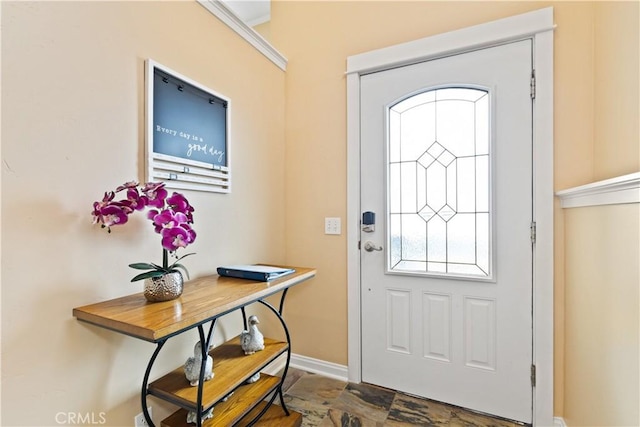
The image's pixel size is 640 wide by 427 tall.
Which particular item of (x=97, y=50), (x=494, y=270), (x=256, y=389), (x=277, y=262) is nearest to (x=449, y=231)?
(x=494, y=270)

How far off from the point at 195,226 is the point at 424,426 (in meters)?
1.61

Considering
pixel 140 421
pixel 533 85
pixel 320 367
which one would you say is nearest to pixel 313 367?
pixel 320 367

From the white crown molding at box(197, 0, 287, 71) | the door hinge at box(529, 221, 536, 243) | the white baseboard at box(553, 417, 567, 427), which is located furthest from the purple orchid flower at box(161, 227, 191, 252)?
the white baseboard at box(553, 417, 567, 427)

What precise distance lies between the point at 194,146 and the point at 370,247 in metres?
1.20

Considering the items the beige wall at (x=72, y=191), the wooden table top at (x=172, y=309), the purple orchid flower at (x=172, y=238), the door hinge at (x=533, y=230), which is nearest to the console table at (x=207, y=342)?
the wooden table top at (x=172, y=309)

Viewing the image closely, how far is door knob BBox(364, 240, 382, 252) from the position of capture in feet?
6.14

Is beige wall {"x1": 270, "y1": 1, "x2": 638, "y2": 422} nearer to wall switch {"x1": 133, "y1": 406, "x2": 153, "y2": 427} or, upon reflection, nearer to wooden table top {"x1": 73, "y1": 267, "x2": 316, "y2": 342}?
wooden table top {"x1": 73, "y1": 267, "x2": 316, "y2": 342}

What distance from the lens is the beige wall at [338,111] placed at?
4.83 feet

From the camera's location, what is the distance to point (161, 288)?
1077mm

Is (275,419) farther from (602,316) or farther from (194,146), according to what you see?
(602,316)

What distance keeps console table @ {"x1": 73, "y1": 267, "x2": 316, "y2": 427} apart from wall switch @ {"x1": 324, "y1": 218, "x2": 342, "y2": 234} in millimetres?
442

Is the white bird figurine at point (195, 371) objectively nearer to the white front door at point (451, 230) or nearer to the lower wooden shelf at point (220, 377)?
the lower wooden shelf at point (220, 377)
